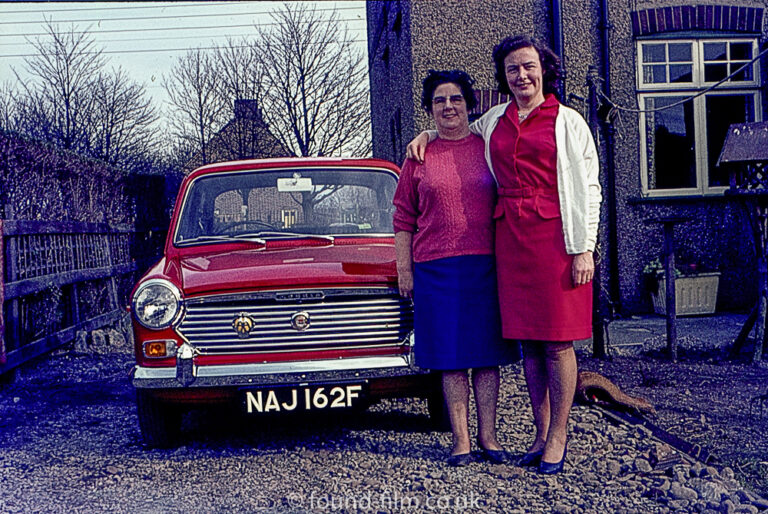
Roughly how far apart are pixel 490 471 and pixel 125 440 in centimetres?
213

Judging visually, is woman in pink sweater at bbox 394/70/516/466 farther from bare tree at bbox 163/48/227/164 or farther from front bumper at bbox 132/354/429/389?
bare tree at bbox 163/48/227/164

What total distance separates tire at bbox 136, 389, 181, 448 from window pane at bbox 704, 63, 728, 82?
7.28 meters

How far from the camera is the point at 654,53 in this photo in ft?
29.2

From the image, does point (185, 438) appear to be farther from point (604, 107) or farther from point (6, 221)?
point (604, 107)

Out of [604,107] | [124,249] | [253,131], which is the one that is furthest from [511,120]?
[253,131]

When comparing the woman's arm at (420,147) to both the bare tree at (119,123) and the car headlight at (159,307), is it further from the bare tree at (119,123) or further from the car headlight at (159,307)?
the bare tree at (119,123)

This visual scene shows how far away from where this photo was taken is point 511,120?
3488 mm

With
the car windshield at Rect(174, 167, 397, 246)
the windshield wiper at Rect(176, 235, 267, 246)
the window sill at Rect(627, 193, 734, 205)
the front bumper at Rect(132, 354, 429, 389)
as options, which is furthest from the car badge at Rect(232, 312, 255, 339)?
the window sill at Rect(627, 193, 734, 205)

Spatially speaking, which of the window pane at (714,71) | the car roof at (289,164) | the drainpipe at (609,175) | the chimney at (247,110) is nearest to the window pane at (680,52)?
the window pane at (714,71)

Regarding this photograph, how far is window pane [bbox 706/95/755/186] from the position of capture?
29.3ft

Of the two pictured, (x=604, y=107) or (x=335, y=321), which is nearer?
(x=335, y=321)

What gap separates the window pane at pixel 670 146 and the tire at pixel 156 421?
21.2 ft

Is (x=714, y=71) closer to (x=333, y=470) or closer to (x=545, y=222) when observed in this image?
(x=545, y=222)

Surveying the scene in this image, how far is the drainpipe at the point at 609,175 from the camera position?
8461 millimetres
